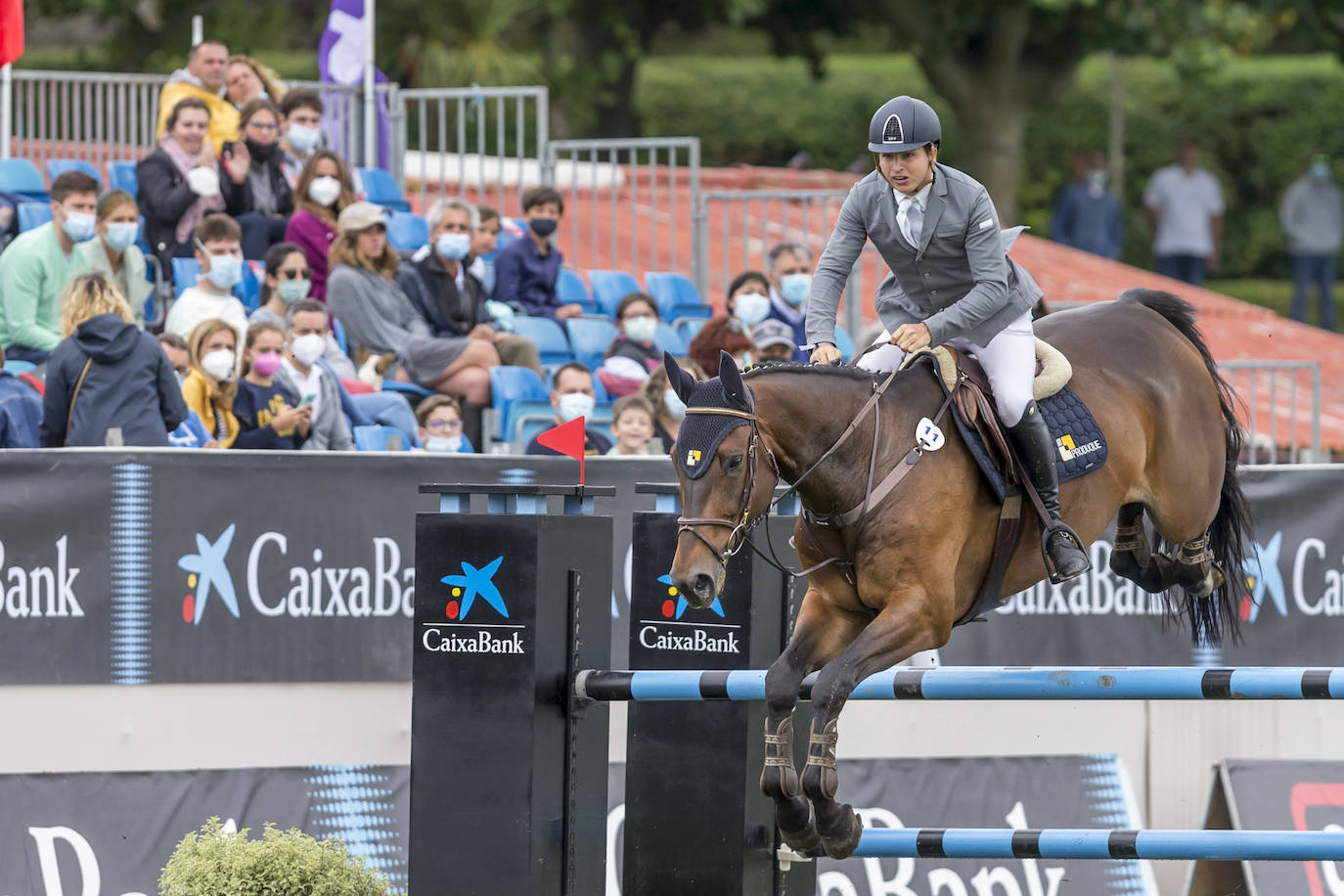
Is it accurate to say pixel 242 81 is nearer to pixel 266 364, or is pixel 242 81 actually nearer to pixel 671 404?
pixel 266 364

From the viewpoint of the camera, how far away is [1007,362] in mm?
5992

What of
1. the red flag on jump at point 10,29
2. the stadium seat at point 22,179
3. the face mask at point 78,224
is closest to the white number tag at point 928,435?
the red flag on jump at point 10,29

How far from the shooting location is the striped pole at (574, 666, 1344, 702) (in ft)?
17.2

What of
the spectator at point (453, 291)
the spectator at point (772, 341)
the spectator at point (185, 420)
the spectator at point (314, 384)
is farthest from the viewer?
the spectator at point (453, 291)

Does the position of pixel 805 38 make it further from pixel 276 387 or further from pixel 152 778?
pixel 152 778

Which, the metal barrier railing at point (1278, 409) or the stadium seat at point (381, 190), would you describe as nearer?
the metal barrier railing at point (1278, 409)

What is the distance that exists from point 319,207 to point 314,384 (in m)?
1.95

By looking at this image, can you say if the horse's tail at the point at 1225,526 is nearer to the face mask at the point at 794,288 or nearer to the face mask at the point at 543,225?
the face mask at the point at 794,288

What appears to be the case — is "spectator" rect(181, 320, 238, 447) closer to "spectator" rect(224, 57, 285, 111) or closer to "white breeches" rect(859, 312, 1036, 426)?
"spectator" rect(224, 57, 285, 111)

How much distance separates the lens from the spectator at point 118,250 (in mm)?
9336

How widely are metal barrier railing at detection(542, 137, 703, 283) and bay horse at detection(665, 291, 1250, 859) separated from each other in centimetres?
645

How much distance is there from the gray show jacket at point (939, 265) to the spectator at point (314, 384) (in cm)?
343

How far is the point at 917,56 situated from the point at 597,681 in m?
14.5

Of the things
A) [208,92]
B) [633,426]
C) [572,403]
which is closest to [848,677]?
[633,426]
